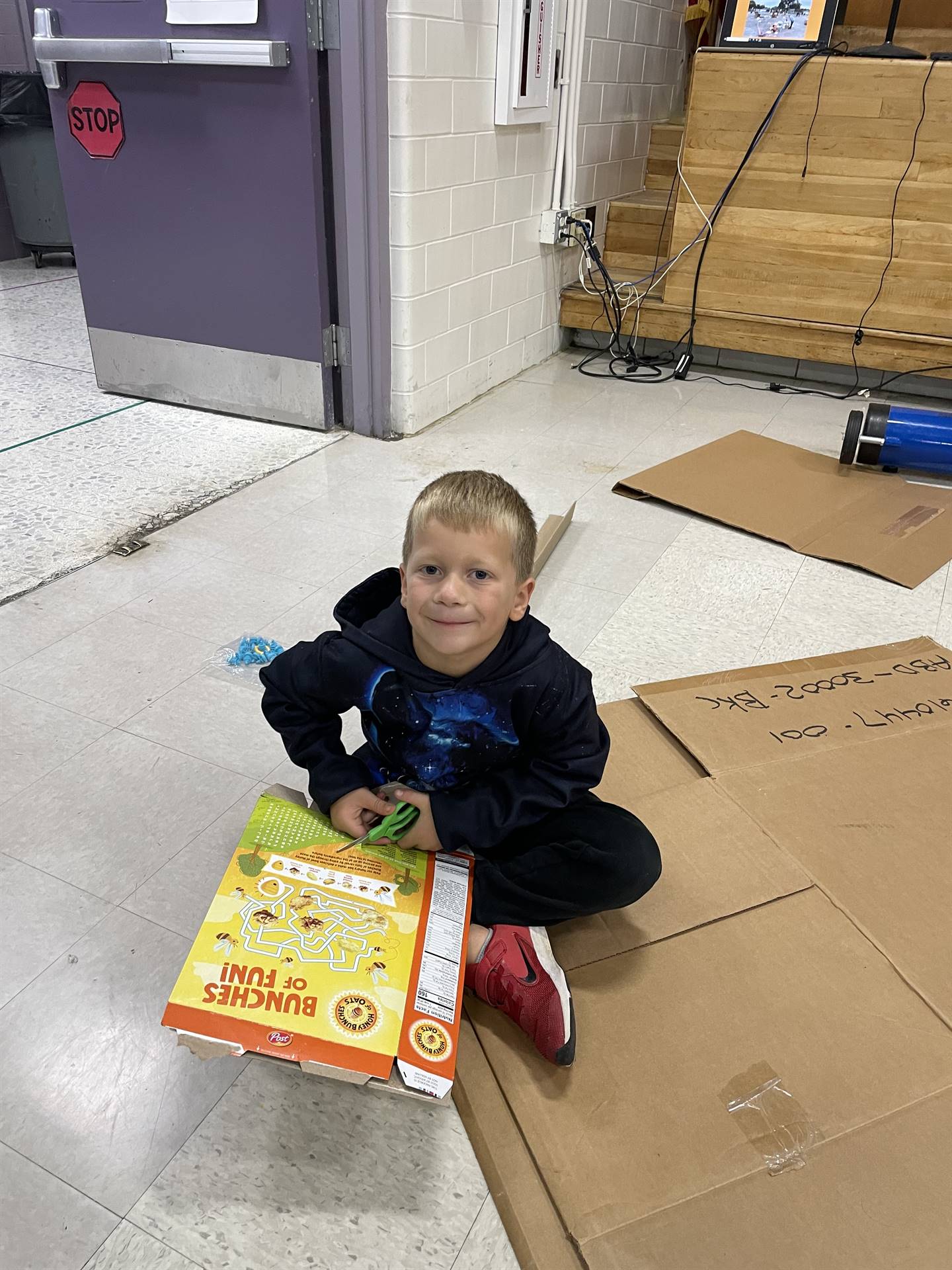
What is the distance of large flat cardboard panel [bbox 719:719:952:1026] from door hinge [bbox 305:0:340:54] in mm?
1999

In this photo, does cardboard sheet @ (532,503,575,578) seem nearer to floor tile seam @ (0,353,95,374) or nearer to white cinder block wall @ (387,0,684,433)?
white cinder block wall @ (387,0,684,433)

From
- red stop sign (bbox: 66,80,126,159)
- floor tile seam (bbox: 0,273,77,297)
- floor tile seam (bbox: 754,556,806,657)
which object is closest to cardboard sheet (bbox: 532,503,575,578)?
floor tile seam (bbox: 754,556,806,657)

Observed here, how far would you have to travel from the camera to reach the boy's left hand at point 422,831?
3.32 ft

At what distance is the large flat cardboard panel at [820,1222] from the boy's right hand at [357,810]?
465mm

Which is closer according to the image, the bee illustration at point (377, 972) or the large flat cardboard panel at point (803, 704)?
the bee illustration at point (377, 972)

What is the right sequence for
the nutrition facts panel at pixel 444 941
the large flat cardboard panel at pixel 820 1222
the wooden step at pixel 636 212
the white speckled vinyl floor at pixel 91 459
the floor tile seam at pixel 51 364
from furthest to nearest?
the wooden step at pixel 636 212 < the floor tile seam at pixel 51 364 < the white speckled vinyl floor at pixel 91 459 < the nutrition facts panel at pixel 444 941 < the large flat cardboard panel at pixel 820 1222

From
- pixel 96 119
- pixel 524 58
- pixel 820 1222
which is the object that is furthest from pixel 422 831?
pixel 524 58

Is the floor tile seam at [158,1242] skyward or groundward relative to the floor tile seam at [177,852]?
groundward

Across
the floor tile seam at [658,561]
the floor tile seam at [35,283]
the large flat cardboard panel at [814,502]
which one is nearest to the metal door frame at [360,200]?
the large flat cardboard panel at [814,502]

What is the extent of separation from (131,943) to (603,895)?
560 millimetres

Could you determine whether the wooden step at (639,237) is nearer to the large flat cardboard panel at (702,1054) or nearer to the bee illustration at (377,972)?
the large flat cardboard panel at (702,1054)

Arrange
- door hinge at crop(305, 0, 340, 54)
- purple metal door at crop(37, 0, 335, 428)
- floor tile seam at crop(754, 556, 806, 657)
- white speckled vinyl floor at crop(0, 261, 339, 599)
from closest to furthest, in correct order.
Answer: floor tile seam at crop(754, 556, 806, 657) < white speckled vinyl floor at crop(0, 261, 339, 599) < door hinge at crop(305, 0, 340, 54) < purple metal door at crop(37, 0, 335, 428)

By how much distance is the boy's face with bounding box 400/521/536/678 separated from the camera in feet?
3.02

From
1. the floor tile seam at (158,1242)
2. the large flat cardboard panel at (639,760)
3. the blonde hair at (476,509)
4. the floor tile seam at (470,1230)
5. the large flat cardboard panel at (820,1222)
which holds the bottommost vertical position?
the floor tile seam at (470,1230)
